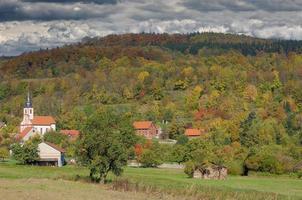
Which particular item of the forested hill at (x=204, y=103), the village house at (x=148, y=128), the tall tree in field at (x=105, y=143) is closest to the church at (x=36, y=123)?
the forested hill at (x=204, y=103)

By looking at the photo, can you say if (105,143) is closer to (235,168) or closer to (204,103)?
(235,168)

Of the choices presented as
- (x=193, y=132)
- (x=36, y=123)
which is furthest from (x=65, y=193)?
(x=36, y=123)

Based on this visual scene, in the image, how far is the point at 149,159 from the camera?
102625mm

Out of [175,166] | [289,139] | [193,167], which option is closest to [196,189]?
[193,167]

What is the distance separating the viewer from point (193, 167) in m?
78.8

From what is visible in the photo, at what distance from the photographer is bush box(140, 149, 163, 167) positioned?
10281 cm

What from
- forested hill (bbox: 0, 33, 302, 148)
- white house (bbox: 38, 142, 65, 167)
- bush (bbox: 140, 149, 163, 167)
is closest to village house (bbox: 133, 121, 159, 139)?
forested hill (bbox: 0, 33, 302, 148)

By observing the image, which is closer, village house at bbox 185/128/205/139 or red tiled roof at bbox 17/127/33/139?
village house at bbox 185/128/205/139

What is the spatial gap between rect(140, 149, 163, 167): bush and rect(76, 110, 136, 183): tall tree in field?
44.9 meters

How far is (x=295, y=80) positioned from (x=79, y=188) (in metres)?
144

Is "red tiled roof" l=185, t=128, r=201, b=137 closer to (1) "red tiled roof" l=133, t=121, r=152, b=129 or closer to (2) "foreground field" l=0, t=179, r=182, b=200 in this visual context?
(1) "red tiled roof" l=133, t=121, r=152, b=129

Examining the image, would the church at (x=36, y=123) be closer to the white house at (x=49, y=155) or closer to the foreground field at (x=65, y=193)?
the white house at (x=49, y=155)

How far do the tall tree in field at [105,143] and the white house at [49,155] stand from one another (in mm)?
50711

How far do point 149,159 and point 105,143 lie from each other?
4736 centimetres
